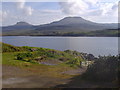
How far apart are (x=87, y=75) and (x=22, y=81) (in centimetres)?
523

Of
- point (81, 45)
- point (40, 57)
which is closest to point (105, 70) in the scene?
point (40, 57)

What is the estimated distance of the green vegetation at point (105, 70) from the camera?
14298 millimetres

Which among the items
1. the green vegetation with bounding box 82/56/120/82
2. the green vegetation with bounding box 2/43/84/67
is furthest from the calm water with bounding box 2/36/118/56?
the green vegetation with bounding box 82/56/120/82

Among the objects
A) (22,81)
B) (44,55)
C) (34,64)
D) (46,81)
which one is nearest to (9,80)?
(22,81)

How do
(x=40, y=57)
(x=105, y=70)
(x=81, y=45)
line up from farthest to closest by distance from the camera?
(x=81, y=45), (x=40, y=57), (x=105, y=70)

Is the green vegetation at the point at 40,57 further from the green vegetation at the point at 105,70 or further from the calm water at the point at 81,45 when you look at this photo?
the calm water at the point at 81,45

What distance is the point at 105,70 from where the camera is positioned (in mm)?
14898

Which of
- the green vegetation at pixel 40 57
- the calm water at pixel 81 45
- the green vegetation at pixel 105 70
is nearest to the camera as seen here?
the green vegetation at pixel 105 70

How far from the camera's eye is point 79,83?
14.0 metres

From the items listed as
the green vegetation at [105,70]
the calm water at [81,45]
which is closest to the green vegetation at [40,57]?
the green vegetation at [105,70]

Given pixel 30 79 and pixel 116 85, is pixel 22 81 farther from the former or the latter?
pixel 116 85

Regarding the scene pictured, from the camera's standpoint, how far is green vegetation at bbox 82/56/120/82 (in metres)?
14.3

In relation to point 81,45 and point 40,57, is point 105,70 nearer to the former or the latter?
point 40,57

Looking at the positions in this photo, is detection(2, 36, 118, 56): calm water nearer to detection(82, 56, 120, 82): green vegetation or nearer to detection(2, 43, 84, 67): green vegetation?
detection(2, 43, 84, 67): green vegetation
